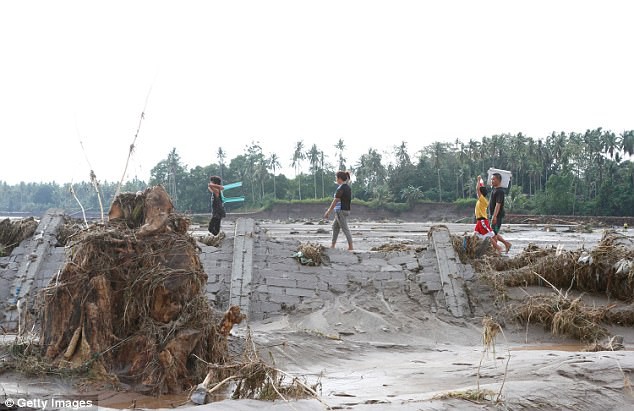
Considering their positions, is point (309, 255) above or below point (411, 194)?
below

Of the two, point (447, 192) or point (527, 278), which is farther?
point (447, 192)

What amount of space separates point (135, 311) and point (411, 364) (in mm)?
3141

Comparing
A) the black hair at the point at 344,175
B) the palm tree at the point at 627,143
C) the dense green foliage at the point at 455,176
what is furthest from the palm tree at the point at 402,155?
the black hair at the point at 344,175

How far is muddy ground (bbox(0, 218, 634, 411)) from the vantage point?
4773mm

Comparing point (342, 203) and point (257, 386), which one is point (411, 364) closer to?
point (257, 386)

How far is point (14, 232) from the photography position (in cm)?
1131

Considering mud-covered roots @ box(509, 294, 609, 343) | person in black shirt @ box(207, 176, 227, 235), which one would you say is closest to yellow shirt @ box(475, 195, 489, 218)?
mud-covered roots @ box(509, 294, 609, 343)

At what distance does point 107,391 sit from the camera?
5.30 m

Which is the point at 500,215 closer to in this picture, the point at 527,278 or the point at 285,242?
the point at 527,278

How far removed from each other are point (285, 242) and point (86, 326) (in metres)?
5.39

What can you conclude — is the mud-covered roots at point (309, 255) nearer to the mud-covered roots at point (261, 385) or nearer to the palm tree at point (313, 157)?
the mud-covered roots at point (261, 385)

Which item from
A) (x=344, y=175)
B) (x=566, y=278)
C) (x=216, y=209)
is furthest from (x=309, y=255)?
(x=566, y=278)

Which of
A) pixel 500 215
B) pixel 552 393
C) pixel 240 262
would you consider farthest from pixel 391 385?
pixel 500 215

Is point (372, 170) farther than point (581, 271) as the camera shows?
Yes
